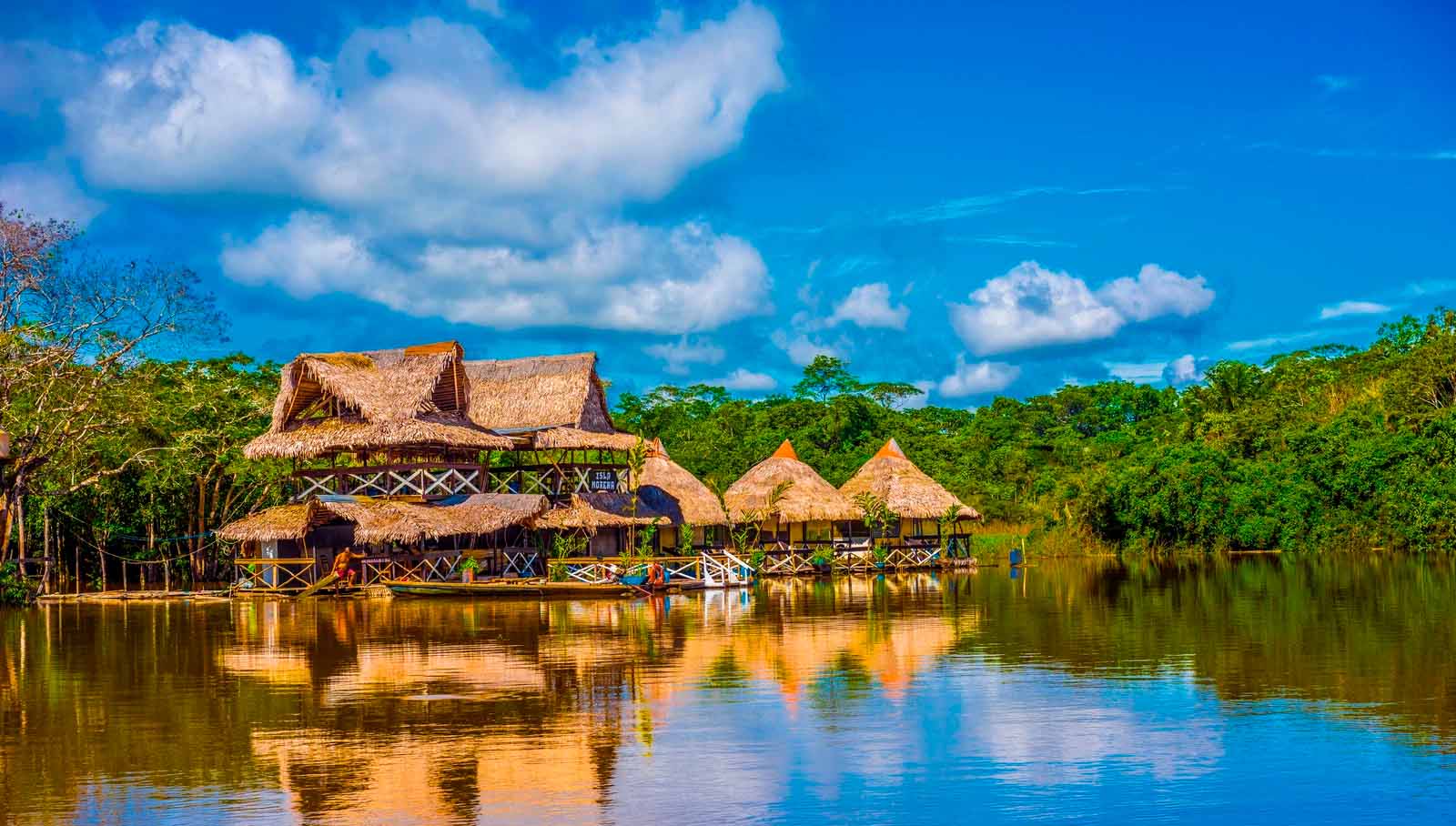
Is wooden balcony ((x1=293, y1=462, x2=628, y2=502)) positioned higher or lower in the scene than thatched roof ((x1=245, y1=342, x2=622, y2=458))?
lower

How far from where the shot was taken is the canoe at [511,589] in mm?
24438

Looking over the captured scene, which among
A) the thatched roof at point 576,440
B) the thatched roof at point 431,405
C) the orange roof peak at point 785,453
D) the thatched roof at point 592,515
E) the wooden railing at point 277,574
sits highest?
the thatched roof at point 431,405

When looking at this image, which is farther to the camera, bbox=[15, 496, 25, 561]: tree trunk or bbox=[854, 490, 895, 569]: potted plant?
bbox=[854, 490, 895, 569]: potted plant

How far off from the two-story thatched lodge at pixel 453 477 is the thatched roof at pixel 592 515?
4cm

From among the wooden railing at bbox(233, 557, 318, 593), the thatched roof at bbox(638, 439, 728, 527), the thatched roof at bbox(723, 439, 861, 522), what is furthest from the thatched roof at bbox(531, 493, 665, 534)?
the wooden railing at bbox(233, 557, 318, 593)

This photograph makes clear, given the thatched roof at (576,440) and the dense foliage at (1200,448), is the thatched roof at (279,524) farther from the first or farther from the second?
the dense foliage at (1200,448)

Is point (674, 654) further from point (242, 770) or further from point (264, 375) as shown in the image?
point (264, 375)

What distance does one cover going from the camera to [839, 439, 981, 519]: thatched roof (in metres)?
33.4

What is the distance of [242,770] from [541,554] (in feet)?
61.9

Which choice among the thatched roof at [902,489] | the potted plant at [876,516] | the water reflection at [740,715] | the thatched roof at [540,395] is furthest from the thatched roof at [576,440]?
the water reflection at [740,715]

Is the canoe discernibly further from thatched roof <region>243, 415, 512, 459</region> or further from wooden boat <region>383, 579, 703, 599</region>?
thatched roof <region>243, 415, 512, 459</region>

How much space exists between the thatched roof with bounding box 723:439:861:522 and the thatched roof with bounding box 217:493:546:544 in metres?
7.04

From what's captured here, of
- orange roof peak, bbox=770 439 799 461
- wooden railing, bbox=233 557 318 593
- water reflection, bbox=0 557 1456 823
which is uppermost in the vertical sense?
orange roof peak, bbox=770 439 799 461

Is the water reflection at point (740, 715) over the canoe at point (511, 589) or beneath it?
beneath
